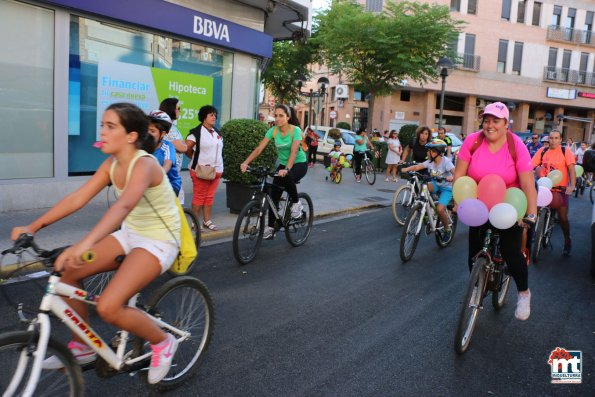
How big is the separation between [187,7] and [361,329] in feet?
28.3

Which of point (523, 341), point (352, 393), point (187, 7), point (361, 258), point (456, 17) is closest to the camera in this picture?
point (352, 393)

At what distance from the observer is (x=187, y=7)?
1060 cm

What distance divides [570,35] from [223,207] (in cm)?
4204

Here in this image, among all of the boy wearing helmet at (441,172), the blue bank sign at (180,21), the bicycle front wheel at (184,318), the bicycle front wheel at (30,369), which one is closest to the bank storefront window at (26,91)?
the blue bank sign at (180,21)

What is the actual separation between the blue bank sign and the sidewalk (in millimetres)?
3106

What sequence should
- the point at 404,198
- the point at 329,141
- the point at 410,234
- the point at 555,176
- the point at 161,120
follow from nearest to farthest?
the point at 161,120 < the point at 410,234 < the point at 555,176 < the point at 404,198 < the point at 329,141

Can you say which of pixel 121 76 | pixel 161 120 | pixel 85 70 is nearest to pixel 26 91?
pixel 85 70

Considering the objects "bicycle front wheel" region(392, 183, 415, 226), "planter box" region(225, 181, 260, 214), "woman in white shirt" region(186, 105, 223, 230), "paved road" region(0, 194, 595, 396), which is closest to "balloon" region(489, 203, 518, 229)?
"paved road" region(0, 194, 595, 396)

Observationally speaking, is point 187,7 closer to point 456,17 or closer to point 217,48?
point 217,48

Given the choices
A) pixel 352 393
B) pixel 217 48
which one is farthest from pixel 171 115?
pixel 217 48

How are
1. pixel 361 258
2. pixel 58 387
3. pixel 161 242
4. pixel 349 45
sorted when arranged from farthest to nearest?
pixel 349 45 < pixel 361 258 < pixel 161 242 < pixel 58 387

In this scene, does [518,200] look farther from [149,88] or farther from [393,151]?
[393,151]

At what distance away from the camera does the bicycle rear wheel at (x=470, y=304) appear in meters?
3.78

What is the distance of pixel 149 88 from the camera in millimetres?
10117
